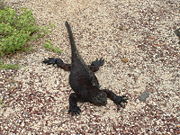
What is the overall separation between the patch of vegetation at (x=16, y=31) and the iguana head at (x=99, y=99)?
2.18 m

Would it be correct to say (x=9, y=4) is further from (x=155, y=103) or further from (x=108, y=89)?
(x=155, y=103)

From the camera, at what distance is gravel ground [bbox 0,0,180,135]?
5.93 metres

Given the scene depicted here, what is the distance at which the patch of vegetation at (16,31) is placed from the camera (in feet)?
23.1

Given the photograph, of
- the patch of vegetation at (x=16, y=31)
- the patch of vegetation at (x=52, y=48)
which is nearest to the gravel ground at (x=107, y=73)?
the patch of vegetation at (x=52, y=48)

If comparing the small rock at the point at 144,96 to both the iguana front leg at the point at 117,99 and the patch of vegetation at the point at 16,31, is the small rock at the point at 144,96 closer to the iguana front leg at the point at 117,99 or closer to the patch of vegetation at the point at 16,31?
the iguana front leg at the point at 117,99

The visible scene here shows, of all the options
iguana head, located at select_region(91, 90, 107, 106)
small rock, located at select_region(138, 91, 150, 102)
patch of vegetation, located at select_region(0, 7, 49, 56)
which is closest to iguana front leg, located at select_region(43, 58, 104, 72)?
patch of vegetation, located at select_region(0, 7, 49, 56)

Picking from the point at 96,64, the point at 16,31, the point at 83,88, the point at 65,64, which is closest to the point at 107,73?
the point at 96,64

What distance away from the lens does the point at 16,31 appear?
7449 millimetres

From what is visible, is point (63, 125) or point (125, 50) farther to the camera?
point (125, 50)

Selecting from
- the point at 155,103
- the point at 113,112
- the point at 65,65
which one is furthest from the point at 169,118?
the point at 65,65

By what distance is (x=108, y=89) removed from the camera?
6.52 meters

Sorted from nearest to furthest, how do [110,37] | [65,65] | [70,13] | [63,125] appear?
[63,125], [65,65], [110,37], [70,13]

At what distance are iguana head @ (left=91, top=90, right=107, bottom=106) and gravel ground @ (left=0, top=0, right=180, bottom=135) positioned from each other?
0.14 metres

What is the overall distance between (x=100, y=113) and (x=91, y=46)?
224 cm
